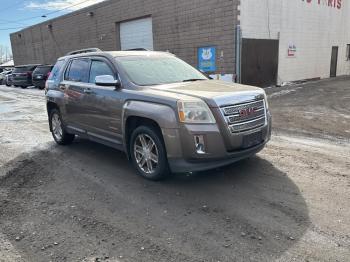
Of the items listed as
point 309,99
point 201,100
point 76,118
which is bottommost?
point 309,99

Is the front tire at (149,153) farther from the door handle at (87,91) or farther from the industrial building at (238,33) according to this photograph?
the industrial building at (238,33)

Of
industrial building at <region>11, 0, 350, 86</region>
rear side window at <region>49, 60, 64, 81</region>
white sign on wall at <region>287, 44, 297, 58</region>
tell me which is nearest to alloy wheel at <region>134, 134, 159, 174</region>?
rear side window at <region>49, 60, 64, 81</region>

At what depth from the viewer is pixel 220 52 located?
1675cm

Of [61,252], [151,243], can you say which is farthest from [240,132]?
[61,252]

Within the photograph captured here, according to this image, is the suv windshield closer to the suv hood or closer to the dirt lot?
the suv hood

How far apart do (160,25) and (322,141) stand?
48.3 ft

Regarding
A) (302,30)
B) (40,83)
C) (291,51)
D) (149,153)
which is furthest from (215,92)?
(40,83)

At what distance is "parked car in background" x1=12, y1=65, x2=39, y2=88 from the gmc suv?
855 inches

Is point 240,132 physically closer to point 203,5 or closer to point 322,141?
point 322,141

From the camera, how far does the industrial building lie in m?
16.4

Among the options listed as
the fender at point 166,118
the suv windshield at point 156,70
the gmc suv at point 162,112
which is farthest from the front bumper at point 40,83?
the fender at point 166,118

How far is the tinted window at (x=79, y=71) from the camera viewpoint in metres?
6.26

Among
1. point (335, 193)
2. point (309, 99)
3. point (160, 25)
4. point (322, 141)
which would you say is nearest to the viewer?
point (335, 193)

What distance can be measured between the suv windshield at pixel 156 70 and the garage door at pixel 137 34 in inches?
611
